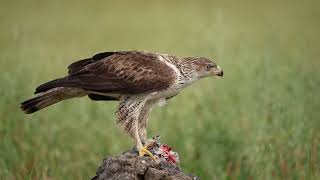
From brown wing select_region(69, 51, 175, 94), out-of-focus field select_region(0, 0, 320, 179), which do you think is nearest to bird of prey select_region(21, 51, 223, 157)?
brown wing select_region(69, 51, 175, 94)

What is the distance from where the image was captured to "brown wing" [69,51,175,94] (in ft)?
21.1

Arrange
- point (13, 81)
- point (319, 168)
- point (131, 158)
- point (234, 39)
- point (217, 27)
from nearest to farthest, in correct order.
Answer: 1. point (131, 158)
2. point (319, 168)
3. point (13, 81)
4. point (217, 27)
5. point (234, 39)

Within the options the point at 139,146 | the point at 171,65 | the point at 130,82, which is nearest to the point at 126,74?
the point at 130,82

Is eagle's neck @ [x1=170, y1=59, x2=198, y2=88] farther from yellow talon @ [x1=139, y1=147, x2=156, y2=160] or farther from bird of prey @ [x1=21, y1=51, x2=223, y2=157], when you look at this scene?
yellow talon @ [x1=139, y1=147, x2=156, y2=160]

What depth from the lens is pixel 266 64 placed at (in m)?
8.91

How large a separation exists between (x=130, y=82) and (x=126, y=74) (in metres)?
0.12

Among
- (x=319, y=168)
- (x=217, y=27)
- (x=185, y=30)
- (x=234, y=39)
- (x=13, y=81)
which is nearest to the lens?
(x=319, y=168)

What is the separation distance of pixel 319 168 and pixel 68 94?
9.68ft

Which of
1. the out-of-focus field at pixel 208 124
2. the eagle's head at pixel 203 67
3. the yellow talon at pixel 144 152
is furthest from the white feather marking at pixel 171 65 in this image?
the out-of-focus field at pixel 208 124

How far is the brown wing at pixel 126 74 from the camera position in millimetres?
6430

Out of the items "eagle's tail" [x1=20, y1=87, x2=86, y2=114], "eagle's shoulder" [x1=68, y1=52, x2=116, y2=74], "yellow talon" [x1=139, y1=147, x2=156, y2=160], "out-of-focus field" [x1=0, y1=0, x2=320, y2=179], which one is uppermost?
"eagle's shoulder" [x1=68, y1=52, x2=116, y2=74]

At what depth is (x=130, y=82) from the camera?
21.3ft

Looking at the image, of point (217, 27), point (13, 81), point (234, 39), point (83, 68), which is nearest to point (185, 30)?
point (234, 39)

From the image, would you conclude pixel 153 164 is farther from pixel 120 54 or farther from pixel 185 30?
pixel 185 30
